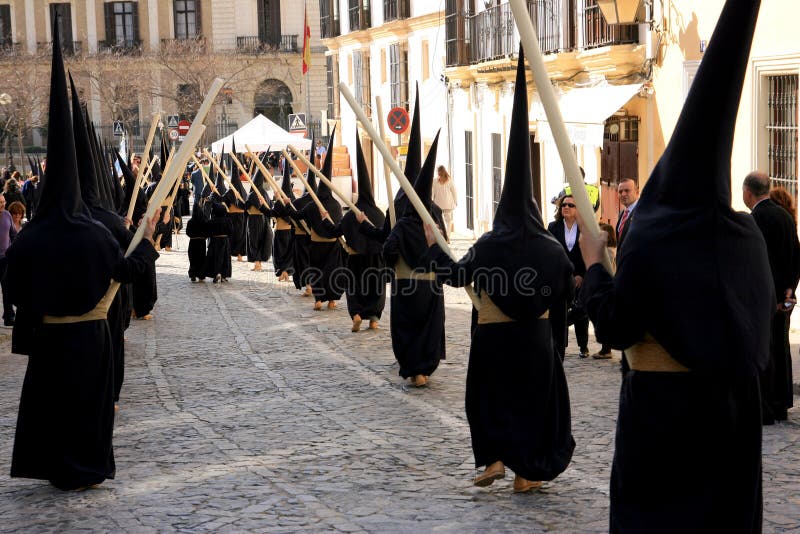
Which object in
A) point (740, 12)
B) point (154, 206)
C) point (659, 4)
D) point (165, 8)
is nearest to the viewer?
point (740, 12)

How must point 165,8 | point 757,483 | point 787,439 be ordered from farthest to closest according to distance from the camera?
point 165,8
point 787,439
point 757,483

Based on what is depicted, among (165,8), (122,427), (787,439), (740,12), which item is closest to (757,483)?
(740,12)

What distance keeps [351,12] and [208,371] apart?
3090 centimetres

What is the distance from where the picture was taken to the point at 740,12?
4.88 meters

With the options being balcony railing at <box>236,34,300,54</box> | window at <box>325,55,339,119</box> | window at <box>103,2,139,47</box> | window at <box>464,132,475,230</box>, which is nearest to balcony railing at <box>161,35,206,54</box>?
balcony railing at <box>236,34,300,54</box>

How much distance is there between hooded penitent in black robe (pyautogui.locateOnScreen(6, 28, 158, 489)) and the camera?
7621mm

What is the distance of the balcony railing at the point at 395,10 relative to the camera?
34781 millimetres

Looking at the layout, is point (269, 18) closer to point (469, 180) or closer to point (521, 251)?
point (469, 180)

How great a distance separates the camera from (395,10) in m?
35.5

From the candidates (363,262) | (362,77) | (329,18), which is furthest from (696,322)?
(329,18)

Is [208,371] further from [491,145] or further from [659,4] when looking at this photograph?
[491,145]

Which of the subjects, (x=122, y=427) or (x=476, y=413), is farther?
(x=122, y=427)

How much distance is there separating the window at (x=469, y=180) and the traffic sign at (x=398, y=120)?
18.0ft

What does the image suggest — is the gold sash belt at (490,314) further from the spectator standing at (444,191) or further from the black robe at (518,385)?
the spectator standing at (444,191)
